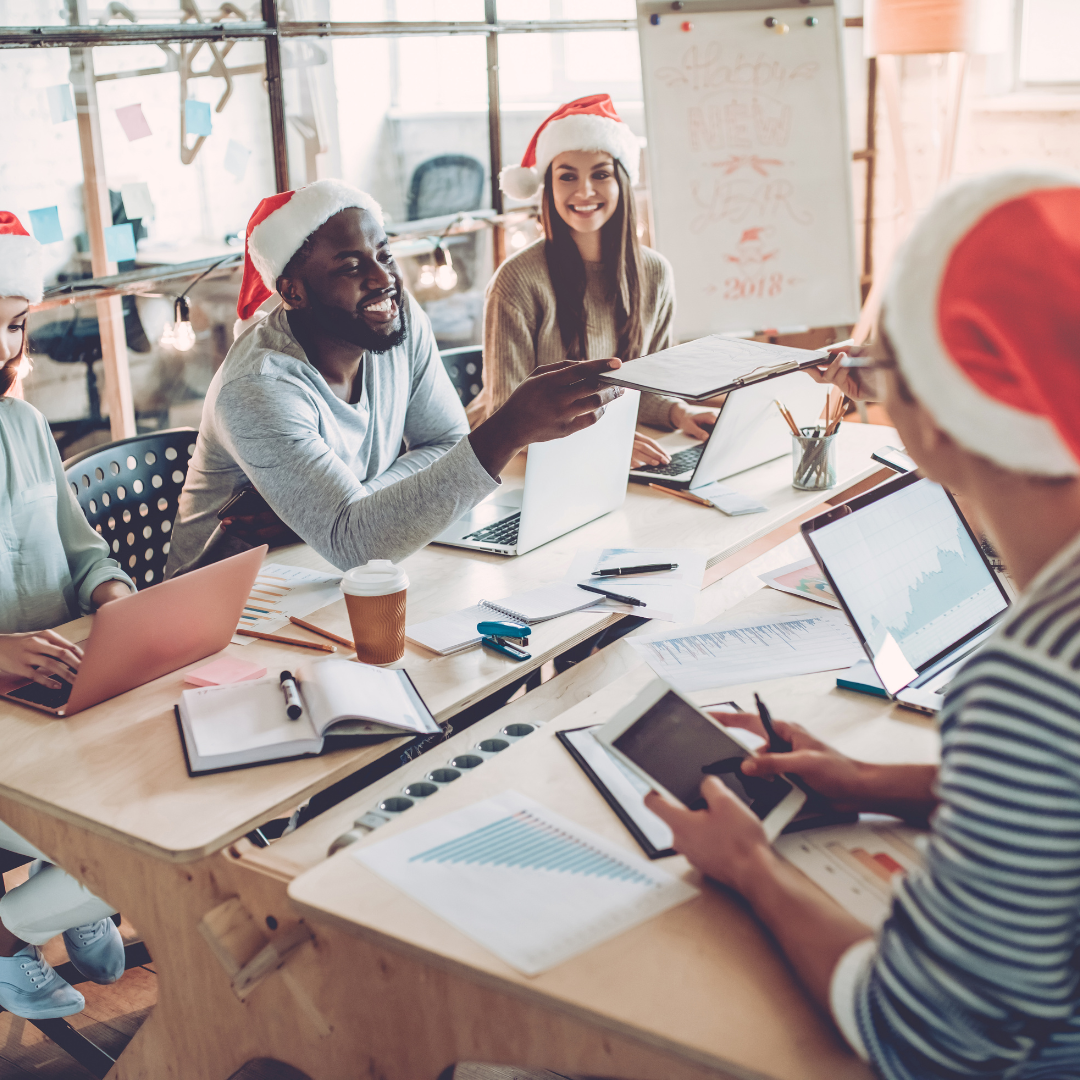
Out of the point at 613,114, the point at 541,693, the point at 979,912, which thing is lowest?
the point at 541,693

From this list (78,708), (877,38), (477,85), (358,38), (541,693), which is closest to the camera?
(78,708)

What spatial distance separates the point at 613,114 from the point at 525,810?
6.92 feet

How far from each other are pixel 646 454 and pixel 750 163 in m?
1.37

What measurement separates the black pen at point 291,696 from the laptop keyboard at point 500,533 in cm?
59

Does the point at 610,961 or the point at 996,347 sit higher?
the point at 996,347

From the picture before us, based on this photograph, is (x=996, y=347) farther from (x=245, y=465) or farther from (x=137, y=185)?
(x=137, y=185)

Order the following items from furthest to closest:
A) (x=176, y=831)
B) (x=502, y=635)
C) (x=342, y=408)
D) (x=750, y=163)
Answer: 1. (x=750, y=163)
2. (x=342, y=408)
3. (x=502, y=635)
4. (x=176, y=831)

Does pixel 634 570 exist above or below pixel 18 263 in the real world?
below

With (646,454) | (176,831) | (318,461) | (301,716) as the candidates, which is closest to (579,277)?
(646,454)

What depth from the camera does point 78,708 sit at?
4.49 ft

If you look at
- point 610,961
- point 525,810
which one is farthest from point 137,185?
point 610,961

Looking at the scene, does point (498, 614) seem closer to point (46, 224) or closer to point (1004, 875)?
point (1004, 875)

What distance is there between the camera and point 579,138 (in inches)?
105

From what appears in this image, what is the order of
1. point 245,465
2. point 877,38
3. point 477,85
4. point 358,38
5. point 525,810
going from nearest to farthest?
point 525,810, point 245,465, point 358,38, point 477,85, point 877,38
